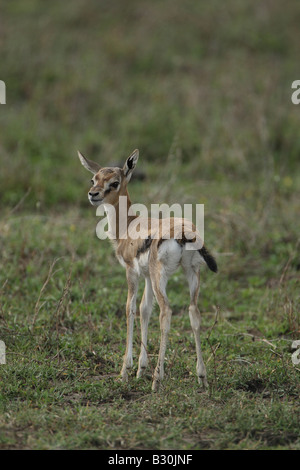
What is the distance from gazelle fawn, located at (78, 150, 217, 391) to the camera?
5000 mm

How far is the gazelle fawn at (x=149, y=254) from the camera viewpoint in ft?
16.4

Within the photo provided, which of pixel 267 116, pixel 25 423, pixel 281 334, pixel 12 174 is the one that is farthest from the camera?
pixel 267 116

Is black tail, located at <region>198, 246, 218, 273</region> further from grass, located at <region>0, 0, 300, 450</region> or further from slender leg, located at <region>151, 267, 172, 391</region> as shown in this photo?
grass, located at <region>0, 0, 300, 450</region>

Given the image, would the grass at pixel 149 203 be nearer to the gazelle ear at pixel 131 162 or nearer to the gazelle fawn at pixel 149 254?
the gazelle fawn at pixel 149 254

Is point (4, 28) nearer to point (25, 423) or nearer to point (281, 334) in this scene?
point (281, 334)

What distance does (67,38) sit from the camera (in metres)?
15.3

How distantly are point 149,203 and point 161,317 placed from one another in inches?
143

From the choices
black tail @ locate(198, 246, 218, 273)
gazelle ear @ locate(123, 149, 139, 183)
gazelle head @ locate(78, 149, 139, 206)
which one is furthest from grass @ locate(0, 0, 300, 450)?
gazelle ear @ locate(123, 149, 139, 183)

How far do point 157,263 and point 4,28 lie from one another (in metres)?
12.0

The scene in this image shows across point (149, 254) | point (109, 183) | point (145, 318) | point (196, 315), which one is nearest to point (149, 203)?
point (109, 183)

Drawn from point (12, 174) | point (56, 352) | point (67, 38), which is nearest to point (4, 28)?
point (67, 38)

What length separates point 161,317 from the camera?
502 cm

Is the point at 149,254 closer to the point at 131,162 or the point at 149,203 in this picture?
the point at 131,162

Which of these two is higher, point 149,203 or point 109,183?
point 149,203
